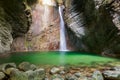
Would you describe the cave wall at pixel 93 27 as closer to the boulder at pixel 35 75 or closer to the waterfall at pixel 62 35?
the waterfall at pixel 62 35

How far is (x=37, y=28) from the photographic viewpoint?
19953 mm

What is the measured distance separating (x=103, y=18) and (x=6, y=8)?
8.88 meters

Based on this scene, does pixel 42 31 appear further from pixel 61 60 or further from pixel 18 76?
pixel 18 76

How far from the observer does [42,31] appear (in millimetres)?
20047

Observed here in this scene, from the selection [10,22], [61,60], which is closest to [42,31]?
[10,22]

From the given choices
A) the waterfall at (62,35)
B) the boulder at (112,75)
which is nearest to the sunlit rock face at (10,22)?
the waterfall at (62,35)

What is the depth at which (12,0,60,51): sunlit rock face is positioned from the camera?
63.2ft

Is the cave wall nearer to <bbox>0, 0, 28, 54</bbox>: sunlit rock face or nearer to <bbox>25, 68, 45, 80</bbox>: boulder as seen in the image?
<bbox>0, 0, 28, 54</bbox>: sunlit rock face

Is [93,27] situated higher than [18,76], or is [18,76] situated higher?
[93,27]

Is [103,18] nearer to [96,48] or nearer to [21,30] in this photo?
[96,48]

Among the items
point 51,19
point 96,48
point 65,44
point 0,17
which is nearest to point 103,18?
Answer: point 96,48

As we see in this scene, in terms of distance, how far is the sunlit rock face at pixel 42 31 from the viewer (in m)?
19.2

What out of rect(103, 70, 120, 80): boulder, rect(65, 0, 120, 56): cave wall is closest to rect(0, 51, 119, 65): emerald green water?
rect(65, 0, 120, 56): cave wall

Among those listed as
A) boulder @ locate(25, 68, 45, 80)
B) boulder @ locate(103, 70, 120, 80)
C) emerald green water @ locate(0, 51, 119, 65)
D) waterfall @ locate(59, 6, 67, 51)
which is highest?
waterfall @ locate(59, 6, 67, 51)
